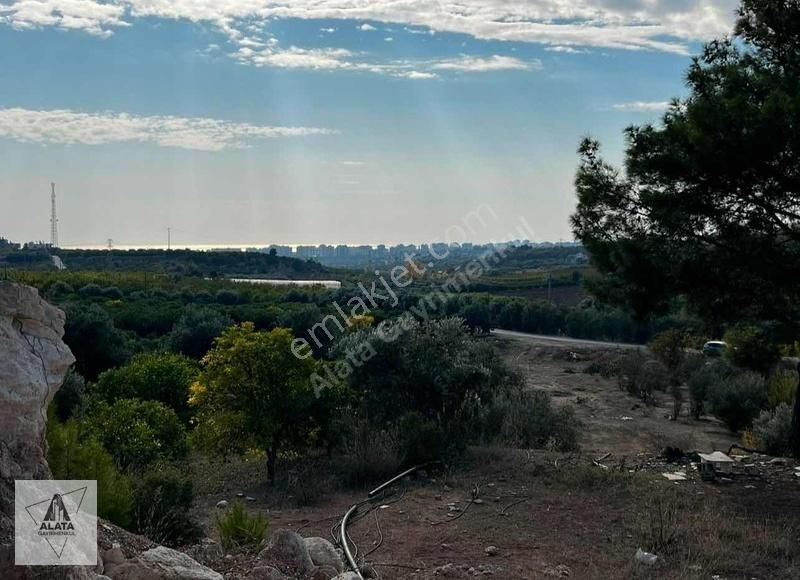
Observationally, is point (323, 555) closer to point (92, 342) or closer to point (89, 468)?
point (89, 468)

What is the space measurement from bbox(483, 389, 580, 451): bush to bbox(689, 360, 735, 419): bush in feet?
30.8

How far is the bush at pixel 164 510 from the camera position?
5875 millimetres

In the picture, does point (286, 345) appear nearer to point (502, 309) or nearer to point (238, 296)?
point (238, 296)

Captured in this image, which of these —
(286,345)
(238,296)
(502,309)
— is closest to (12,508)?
(286,345)

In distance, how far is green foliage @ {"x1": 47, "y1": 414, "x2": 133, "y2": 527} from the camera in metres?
5.25

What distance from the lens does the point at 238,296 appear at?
125 ft

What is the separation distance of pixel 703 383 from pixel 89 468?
60.4 feet

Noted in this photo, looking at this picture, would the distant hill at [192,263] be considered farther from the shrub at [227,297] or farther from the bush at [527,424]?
the bush at [527,424]

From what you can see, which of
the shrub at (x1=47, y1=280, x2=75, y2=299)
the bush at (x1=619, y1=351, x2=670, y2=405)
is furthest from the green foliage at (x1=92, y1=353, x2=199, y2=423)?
the shrub at (x1=47, y1=280, x2=75, y2=299)

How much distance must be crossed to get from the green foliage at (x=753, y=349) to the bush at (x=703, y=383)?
1127cm

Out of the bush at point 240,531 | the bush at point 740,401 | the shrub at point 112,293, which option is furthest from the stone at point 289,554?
the shrub at point 112,293

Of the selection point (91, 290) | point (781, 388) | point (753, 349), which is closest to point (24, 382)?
point (753, 349)

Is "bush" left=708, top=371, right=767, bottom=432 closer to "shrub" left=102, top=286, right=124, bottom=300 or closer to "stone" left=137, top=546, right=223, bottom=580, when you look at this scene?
"stone" left=137, top=546, right=223, bottom=580

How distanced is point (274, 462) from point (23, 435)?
21.0 feet
